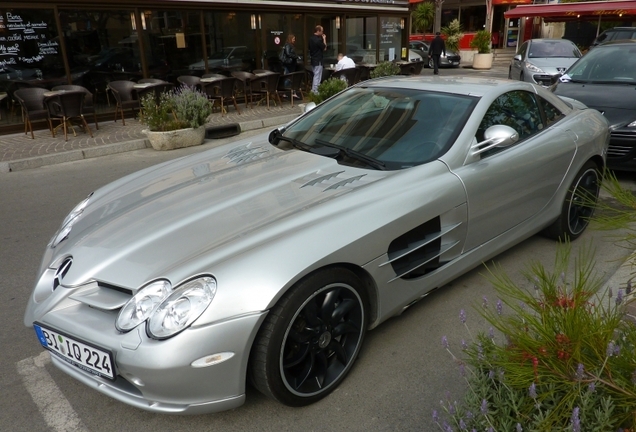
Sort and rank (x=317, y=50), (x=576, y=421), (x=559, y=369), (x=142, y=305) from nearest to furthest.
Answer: (x=576, y=421) < (x=559, y=369) < (x=142, y=305) < (x=317, y=50)

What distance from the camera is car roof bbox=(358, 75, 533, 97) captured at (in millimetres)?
3826

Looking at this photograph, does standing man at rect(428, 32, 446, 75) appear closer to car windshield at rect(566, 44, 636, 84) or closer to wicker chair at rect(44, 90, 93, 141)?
car windshield at rect(566, 44, 636, 84)

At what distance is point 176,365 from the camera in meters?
2.13

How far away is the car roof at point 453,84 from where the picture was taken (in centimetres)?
383

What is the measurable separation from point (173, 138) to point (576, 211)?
669 centimetres

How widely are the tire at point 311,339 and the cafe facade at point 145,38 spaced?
9.84m

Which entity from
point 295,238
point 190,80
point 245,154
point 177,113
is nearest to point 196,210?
point 295,238

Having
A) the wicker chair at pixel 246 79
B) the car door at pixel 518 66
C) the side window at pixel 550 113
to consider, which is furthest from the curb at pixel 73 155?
the car door at pixel 518 66

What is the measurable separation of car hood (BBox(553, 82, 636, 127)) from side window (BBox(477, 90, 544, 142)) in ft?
7.92

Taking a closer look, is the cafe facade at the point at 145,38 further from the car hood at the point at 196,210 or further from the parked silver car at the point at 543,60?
the car hood at the point at 196,210

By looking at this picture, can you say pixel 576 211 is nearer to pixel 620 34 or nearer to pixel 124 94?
pixel 124 94

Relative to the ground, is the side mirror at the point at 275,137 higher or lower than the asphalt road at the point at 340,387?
higher

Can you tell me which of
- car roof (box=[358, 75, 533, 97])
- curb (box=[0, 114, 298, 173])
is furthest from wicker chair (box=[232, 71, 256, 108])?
car roof (box=[358, 75, 533, 97])

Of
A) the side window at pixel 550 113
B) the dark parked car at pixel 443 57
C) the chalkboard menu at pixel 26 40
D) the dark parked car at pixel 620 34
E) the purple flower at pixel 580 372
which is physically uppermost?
the chalkboard menu at pixel 26 40
